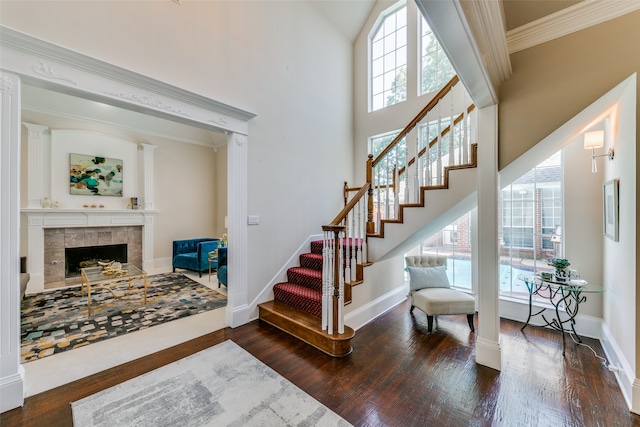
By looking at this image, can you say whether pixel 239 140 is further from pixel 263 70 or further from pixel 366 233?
pixel 366 233

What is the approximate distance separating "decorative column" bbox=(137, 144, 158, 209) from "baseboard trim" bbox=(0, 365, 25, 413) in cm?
→ 461

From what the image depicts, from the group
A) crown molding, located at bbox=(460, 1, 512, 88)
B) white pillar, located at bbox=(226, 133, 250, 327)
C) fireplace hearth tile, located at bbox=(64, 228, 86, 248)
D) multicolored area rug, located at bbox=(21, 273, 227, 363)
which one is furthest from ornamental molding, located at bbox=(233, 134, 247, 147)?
fireplace hearth tile, located at bbox=(64, 228, 86, 248)

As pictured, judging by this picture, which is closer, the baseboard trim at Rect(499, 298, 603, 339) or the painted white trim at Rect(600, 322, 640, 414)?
the painted white trim at Rect(600, 322, 640, 414)

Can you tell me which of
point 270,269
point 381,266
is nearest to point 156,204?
point 270,269

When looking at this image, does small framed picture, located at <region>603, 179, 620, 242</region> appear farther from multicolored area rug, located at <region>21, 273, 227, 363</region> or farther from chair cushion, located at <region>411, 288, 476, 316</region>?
multicolored area rug, located at <region>21, 273, 227, 363</region>

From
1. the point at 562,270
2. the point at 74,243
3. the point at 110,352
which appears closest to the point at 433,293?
the point at 562,270

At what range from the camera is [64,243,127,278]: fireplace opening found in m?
4.93

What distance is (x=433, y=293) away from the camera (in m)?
3.06

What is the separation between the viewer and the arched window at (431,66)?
13.3 feet

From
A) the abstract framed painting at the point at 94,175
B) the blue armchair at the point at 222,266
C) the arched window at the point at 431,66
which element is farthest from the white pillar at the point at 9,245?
the arched window at the point at 431,66

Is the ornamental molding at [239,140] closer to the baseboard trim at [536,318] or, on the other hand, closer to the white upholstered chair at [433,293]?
the white upholstered chair at [433,293]

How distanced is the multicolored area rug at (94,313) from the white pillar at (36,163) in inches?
68.6

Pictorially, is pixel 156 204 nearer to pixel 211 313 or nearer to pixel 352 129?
pixel 211 313

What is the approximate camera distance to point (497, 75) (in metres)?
1.98
